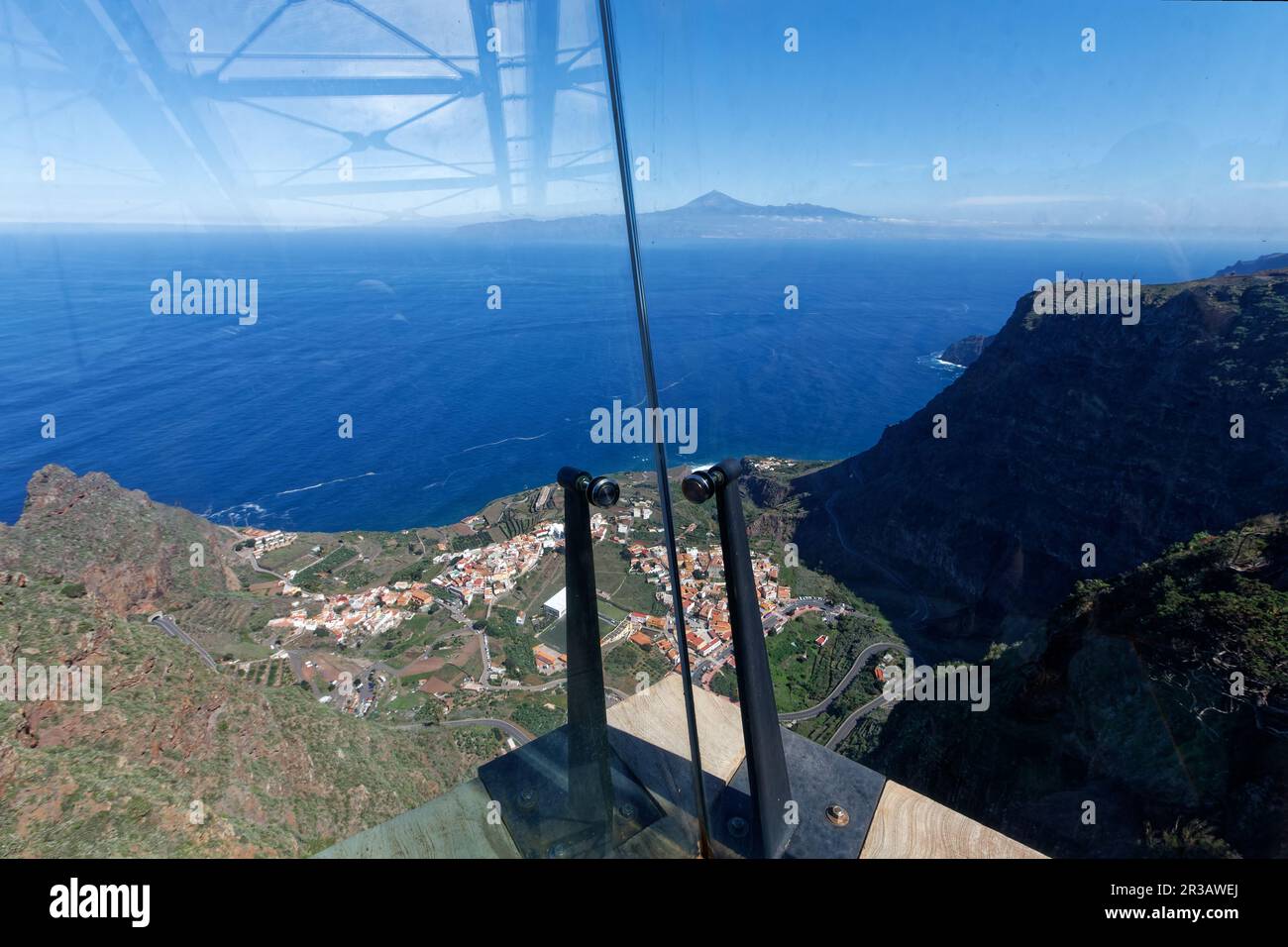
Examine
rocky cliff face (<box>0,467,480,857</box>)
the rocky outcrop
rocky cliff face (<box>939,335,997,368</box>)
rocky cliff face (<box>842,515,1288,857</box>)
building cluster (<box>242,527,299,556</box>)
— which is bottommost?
rocky cliff face (<box>842,515,1288,857</box>)

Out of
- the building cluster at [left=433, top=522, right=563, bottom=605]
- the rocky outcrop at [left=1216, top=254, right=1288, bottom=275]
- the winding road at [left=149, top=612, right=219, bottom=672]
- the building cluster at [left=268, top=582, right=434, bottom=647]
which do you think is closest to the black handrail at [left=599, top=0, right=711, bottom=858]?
the building cluster at [left=433, top=522, right=563, bottom=605]

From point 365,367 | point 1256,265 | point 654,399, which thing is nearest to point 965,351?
point 1256,265

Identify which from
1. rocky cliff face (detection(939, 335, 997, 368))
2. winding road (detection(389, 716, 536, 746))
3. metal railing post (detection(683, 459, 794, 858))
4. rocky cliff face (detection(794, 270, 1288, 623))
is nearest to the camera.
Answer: metal railing post (detection(683, 459, 794, 858))

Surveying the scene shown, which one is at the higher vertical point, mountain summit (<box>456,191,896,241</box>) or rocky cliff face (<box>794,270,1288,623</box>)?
mountain summit (<box>456,191,896,241</box>)

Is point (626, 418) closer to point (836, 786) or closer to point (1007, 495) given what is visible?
point (836, 786)

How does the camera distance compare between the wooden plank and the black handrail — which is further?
the wooden plank

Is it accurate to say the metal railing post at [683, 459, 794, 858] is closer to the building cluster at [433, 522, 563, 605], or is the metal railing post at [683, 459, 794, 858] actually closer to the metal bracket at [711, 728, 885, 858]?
the metal bracket at [711, 728, 885, 858]

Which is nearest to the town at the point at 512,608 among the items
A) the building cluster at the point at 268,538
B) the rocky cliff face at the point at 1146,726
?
the building cluster at the point at 268,538

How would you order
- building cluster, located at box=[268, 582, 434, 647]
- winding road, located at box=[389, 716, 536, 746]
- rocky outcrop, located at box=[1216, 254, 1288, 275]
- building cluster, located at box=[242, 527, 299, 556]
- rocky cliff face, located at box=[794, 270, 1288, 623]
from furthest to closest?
rocky cliff face, located at box=[794, 270, 1288, 623]
rocky outcrop, located at box=[1216, 254, 1288, 275]
building cluster, located at box=[242, 527, 299, 556]
building cluster, located at box=[268, 582, 434, 647]
winding road, located at box=[389, 716, 536, 746]
